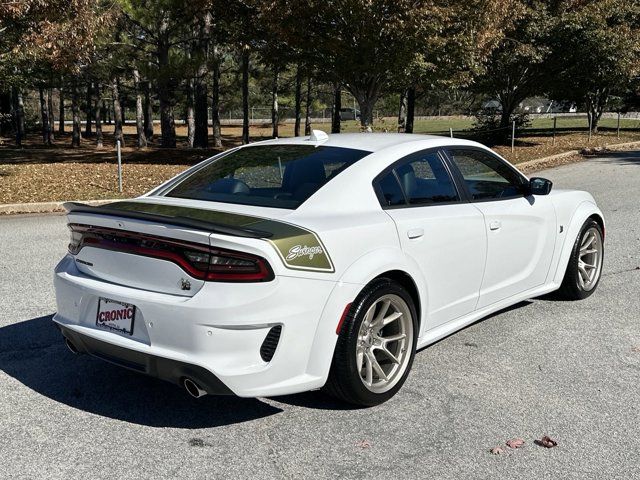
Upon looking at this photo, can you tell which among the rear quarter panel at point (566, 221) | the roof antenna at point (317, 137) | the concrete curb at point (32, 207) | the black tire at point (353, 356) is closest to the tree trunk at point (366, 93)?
the concrete curb at point (32, 207)

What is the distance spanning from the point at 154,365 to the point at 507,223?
2789 mm

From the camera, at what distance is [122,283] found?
145 inches

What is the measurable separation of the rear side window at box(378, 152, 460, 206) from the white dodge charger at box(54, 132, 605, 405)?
0.01m

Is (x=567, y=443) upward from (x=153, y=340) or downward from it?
downward

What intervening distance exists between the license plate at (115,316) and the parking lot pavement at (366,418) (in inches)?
21.3

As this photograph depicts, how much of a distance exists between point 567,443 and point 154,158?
20.2m

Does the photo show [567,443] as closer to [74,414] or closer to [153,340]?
[153,340]

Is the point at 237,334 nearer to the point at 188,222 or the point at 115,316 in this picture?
the point at 188,222

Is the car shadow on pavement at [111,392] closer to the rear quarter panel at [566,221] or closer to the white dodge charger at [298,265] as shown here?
the white dodge charger at [298,265]

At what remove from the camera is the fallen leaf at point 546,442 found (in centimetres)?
349

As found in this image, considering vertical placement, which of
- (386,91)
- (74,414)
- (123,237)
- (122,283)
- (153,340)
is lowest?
(74,414)

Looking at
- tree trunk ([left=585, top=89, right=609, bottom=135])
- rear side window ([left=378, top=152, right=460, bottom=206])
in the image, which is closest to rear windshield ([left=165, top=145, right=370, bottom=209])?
rear side window ([left=378, top=152, right=460, bottom=206])

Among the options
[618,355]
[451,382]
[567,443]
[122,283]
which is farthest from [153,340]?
[618,355]

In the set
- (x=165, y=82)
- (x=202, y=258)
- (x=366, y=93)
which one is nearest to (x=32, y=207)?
(x=202, y=258)
